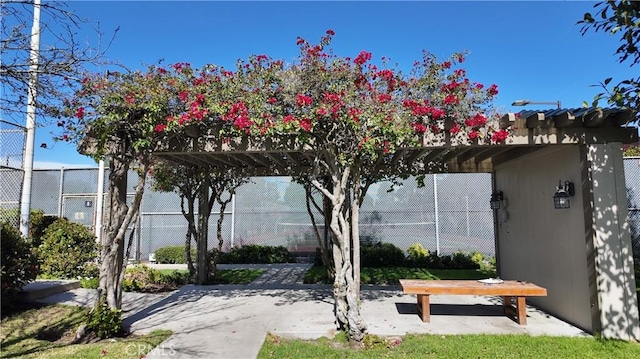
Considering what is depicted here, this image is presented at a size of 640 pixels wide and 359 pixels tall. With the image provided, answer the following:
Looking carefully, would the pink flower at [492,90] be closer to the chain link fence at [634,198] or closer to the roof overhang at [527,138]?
the roof overhang at [527,138]

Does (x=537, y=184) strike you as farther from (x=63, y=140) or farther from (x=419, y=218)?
(x=63, y=140)

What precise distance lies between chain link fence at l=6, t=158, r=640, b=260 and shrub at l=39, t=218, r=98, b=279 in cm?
366

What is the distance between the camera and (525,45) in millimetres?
7379

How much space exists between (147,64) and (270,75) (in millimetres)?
1503

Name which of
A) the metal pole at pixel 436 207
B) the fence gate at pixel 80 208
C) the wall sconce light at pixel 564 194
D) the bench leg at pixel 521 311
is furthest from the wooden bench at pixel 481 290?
the fence gate at pixel 80 208

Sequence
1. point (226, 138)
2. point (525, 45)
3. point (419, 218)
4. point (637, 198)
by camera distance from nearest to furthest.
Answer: point (226, 138)
point (525, 45)
point (637, 198)
point (419, 218)

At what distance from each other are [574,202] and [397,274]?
4.80 m

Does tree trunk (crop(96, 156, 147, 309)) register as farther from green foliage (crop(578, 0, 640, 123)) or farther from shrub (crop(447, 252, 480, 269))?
shrub (crop(447, 252, 480, 269))

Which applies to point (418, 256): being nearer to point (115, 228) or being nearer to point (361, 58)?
point (361, 58)

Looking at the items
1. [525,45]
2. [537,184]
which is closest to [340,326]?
[537,184]

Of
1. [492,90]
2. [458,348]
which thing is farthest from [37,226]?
[492,90]

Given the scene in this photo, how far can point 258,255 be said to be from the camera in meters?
11.3

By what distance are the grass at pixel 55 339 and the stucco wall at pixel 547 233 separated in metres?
5.16

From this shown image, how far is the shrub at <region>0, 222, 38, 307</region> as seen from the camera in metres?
5.09
